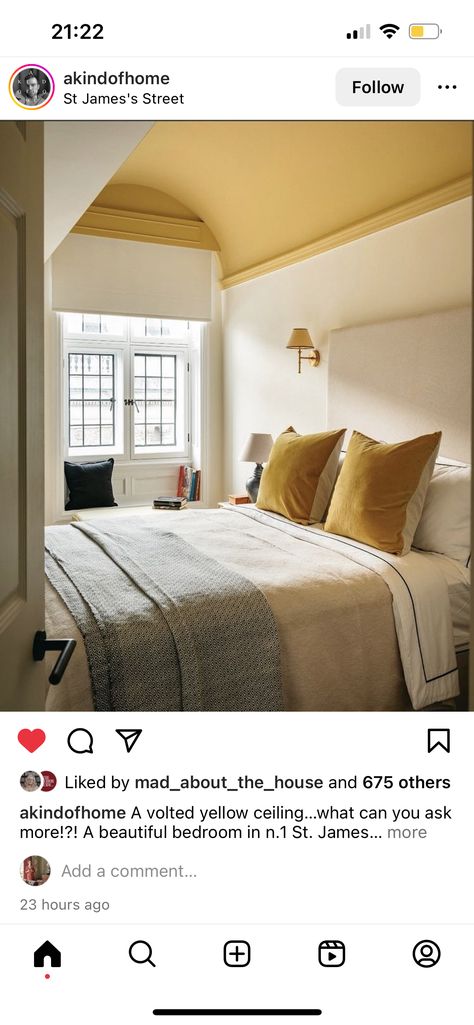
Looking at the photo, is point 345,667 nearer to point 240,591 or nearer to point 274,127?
point 240,591

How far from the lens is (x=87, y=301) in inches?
173

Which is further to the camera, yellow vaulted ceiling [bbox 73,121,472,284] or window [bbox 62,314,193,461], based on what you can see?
window [bbox 62,314,193,461]

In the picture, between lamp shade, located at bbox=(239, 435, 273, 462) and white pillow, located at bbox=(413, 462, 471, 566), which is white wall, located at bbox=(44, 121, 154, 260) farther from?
lamp shade, located at bbox=(239, 435, 273, 462)

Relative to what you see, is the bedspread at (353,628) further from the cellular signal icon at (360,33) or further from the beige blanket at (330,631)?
the cellular signal icon at (360,33)

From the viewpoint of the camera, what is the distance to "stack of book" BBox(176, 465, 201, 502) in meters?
4.93

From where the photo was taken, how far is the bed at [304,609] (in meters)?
1.76
